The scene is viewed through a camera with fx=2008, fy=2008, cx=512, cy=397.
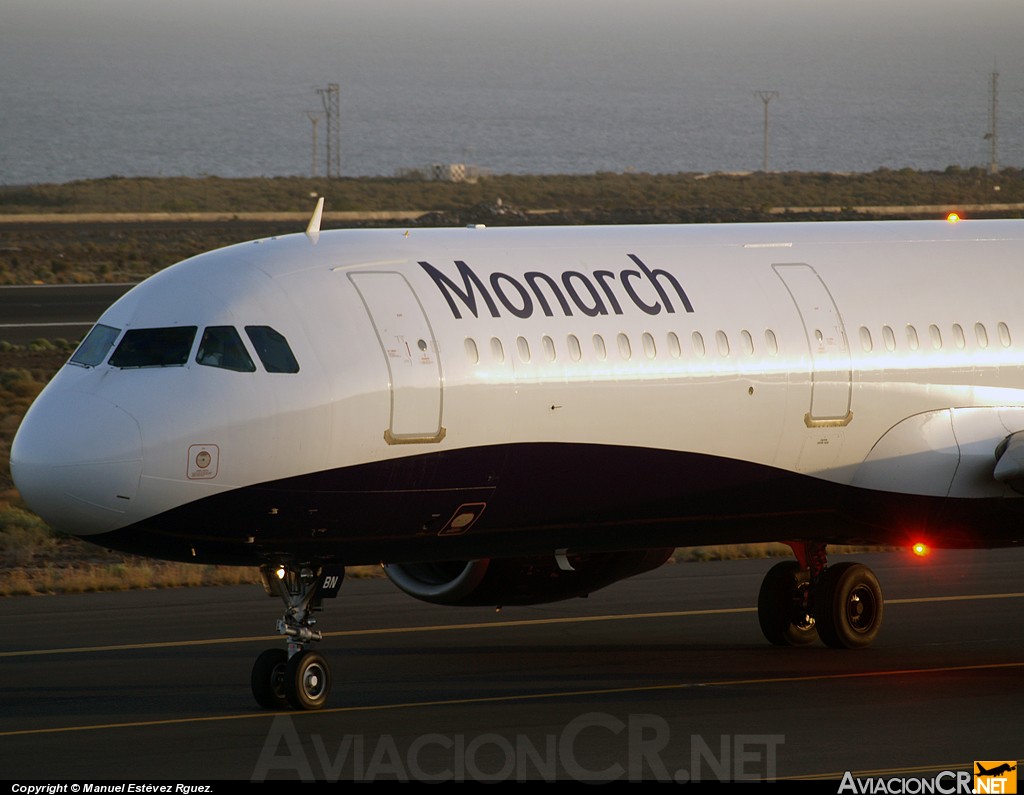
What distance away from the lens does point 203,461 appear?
17.2 metres

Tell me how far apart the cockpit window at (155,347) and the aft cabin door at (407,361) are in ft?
5.51

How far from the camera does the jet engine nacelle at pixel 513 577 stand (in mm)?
21250

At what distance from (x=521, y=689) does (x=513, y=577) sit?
1.80 metres

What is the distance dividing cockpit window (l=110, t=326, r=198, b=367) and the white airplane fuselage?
3 cm

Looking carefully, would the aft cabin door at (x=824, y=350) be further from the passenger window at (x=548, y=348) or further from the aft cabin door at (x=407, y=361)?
the aft cabin door at (x=407, y=361)

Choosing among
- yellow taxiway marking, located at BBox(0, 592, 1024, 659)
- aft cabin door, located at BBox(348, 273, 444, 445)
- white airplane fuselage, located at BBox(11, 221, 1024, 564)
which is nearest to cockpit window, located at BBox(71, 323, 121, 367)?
white airplane fuselage, located at BBox(11, 221, 1024, 564)

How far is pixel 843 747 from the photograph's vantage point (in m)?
16.7

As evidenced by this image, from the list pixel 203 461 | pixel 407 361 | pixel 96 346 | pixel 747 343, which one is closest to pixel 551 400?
pixel 407 361

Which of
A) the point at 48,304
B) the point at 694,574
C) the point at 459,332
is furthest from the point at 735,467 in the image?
the point at 48,304

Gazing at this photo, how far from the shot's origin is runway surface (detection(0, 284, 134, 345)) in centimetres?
5878

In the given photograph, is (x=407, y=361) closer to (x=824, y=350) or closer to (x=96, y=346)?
(x=96, y=346)

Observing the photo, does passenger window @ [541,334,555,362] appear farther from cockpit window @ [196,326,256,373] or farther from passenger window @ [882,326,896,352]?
passenger window @ [882,326,896,352]

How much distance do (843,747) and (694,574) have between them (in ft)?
42.0

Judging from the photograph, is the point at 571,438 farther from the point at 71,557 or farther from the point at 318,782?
the point at 71,557
